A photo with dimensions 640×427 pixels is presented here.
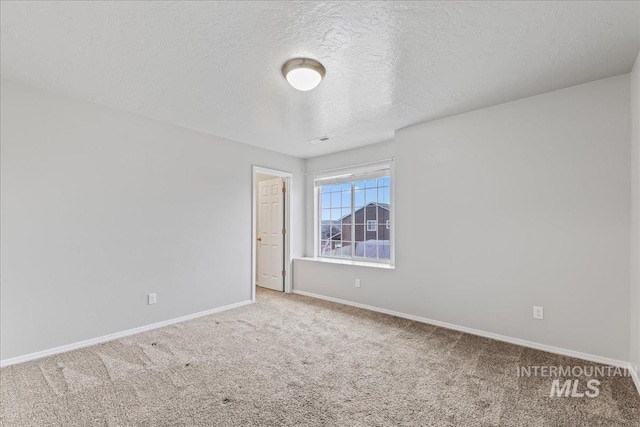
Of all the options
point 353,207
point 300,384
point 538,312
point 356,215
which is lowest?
point 300,384

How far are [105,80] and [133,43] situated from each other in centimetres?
77

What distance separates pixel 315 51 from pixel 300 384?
251 centimetres

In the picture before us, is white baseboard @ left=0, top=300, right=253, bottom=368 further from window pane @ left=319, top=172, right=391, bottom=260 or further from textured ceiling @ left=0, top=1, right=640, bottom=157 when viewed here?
textured ceiling @ left=0, top=1, right=640, bottom=157

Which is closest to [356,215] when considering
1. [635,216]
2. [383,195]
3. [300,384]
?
[383,195]

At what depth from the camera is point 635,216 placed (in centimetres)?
232

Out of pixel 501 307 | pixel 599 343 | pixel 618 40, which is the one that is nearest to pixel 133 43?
pixel 618 40

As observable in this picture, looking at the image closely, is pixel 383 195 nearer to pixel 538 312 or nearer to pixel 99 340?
pixel 538 312

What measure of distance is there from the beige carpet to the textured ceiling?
2486 mm

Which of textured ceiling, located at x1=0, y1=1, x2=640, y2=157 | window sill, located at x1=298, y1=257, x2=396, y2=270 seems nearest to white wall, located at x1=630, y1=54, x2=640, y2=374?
textured ceiling, located at x1=0, y1=1, x2=640, y2=157

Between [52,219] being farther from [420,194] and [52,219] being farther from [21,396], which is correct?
[420,194]

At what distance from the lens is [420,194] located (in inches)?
148

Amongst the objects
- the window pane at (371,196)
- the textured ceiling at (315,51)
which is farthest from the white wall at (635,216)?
the window pane at (371,196)

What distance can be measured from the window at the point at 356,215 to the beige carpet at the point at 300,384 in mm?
1613

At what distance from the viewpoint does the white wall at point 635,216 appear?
7.19 feet
